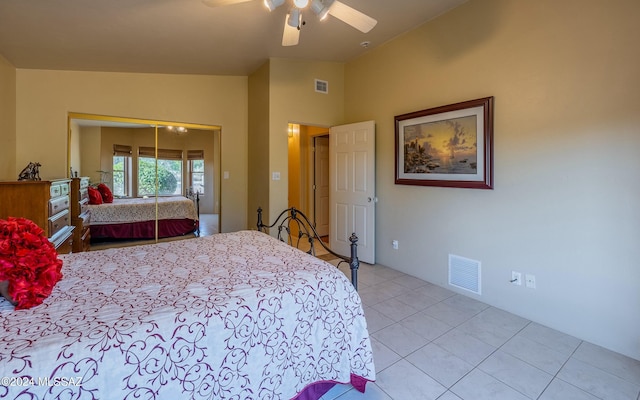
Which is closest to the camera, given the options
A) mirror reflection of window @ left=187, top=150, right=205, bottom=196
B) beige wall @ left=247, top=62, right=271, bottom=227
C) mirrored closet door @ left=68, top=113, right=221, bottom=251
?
mirrored closet door @ left=68, top=113, right=221, bottom=251

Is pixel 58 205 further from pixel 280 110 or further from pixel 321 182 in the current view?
pixel 321 182

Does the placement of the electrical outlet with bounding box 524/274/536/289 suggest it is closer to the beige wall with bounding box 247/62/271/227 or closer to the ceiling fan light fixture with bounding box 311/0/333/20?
the ceiling fan light fixture with bounding box 311/0/333/20

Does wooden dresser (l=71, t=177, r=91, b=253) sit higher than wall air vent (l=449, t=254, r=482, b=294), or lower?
higher

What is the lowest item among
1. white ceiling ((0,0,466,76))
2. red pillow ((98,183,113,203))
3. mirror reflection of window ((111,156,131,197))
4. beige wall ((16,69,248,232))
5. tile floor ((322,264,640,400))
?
tile floor ((322,264,640,400))

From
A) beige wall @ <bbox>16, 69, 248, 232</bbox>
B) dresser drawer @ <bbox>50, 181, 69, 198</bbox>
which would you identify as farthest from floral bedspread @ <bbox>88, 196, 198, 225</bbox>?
dresser drawer @ <bbox>50, 181, 69, 198</bbox>

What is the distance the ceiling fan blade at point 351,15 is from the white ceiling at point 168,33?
633mm

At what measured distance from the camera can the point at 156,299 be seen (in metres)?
1.28

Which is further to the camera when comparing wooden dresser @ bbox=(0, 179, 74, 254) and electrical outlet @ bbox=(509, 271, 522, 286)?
electrical outlet @ bbox=(509, 271, 522, 286)

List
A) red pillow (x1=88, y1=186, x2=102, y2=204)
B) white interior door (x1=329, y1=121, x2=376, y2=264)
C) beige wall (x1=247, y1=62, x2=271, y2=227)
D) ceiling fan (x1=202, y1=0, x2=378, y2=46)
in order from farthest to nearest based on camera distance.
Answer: beige wall (x1=247, y1=62, x2=271, y2=227) → white interior door (x1=329, y1=121, x2=376, y2=264) → red pillow (x1=88, y1=186, x2=102, y2=204) → ceiling fan (x1=202, y1=0, x2=378, y2=46)

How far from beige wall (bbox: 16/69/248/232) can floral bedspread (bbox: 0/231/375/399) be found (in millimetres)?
2627

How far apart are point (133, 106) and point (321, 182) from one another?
343 centimetres

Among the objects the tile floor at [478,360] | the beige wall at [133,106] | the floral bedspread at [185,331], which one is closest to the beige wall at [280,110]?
the beige wall at [133,106]

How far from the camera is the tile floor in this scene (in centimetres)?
174

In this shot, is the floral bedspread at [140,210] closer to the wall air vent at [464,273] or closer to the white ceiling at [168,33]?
the white ceiling at [168,33]
